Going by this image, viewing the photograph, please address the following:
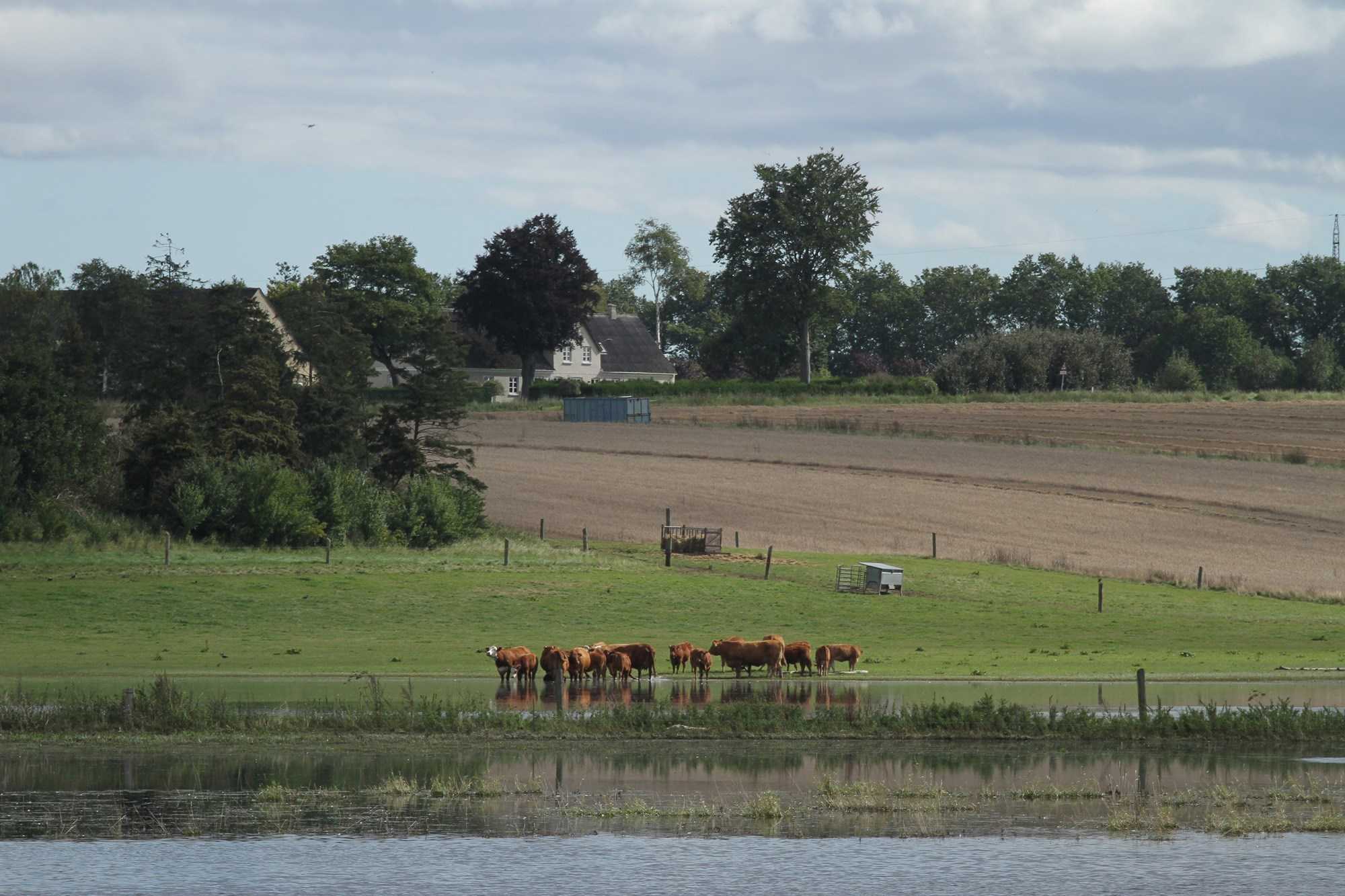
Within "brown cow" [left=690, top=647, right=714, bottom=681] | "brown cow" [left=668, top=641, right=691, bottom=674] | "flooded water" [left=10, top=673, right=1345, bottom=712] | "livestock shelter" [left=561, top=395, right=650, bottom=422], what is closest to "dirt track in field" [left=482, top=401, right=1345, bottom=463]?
"livestock shelter" [left=561, top=395, right=650, bottom=422]

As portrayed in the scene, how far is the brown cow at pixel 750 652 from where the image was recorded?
41.0m

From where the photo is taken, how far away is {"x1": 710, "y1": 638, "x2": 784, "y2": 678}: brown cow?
40969mm

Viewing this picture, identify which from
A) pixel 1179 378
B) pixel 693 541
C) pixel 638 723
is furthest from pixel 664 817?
pixel 1179 378

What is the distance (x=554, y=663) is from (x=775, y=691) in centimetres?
523

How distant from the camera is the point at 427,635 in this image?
4859 cm

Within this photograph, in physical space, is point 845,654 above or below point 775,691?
above

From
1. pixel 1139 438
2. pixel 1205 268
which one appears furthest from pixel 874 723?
pixel 1205 268

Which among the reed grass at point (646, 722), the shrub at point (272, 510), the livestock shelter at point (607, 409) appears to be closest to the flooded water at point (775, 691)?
the reed grass at point (646, 722)

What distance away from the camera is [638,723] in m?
32.4

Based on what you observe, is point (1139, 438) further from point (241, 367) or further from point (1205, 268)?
point (1205, 268)

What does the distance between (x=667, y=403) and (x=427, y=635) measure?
84.4 metres

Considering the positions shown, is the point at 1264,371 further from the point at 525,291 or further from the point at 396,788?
the point at 396,788

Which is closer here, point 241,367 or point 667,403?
point 241,367

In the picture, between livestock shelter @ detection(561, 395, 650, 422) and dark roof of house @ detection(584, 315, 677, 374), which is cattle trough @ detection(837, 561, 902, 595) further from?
dark roof of house @ detection(584, 315, 677, 374)
